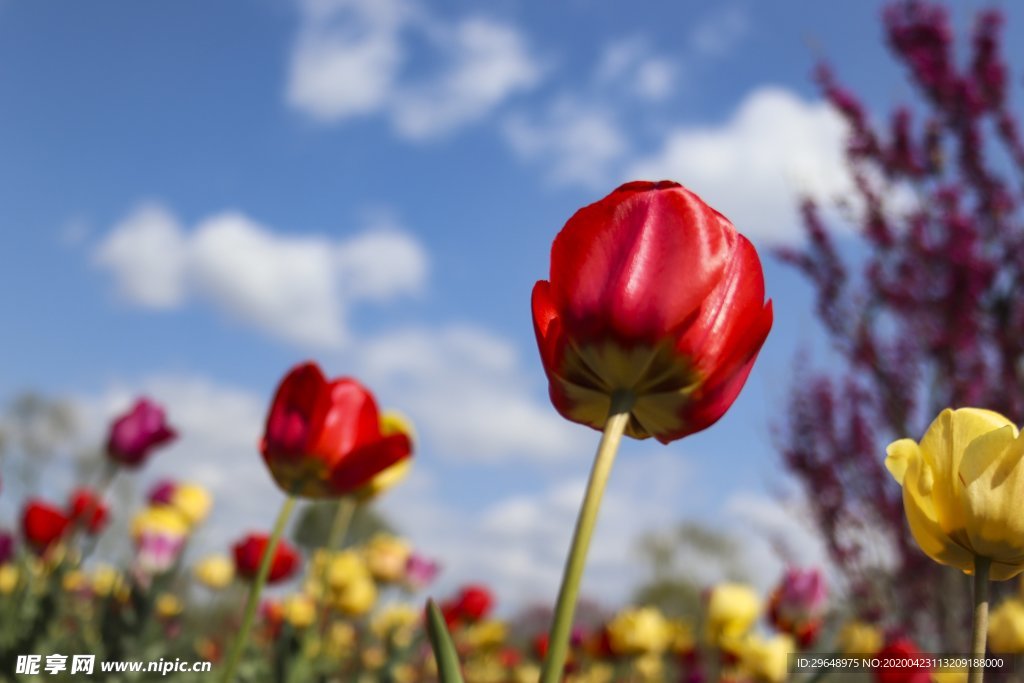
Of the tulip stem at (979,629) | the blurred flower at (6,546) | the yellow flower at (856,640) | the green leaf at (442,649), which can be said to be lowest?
the green leaf at (442,649)

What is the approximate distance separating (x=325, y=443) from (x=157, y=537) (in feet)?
8.24

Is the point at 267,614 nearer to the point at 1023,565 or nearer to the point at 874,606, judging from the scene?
the point at 874,606

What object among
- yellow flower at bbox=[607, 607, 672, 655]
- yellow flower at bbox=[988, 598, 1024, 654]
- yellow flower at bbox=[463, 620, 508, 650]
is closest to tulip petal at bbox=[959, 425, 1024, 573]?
yellow flower at bbox=[988, 598, 1024, 654]

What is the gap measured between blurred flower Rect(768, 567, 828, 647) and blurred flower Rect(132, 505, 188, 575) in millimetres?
2164

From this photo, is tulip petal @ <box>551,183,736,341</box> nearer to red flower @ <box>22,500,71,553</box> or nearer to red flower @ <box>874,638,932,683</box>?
red flower @ <box>874,638,932,683</box>

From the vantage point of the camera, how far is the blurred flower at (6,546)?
3619 mm

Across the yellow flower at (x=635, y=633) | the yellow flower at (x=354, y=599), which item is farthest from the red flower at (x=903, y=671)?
the yellow flower at (x=354, y=599)

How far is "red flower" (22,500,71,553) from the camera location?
2648 mm

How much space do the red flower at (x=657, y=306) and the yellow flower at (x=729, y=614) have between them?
2.22 m

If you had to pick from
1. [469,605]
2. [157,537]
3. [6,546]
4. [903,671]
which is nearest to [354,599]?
[469,605]

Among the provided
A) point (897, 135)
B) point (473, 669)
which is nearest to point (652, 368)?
point (473, 669)

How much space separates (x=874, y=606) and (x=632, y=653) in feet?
8.41

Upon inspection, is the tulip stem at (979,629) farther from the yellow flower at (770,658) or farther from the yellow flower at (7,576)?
the yellow flower at (7,576)

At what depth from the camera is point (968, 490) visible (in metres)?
0.72
